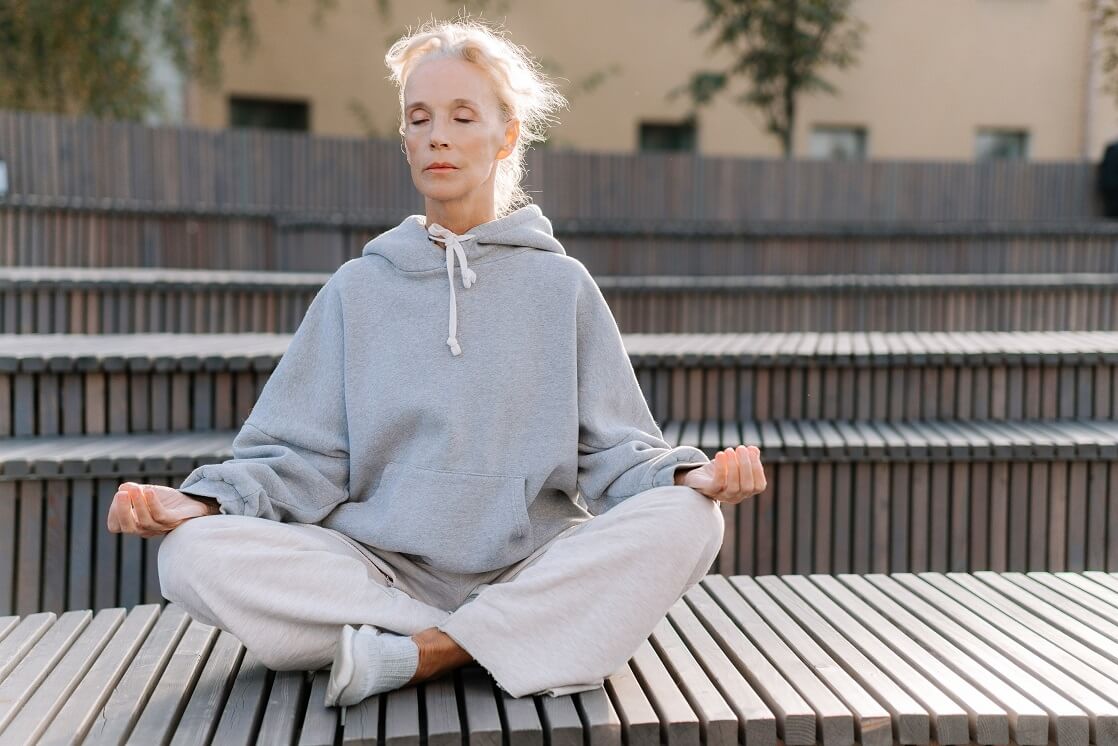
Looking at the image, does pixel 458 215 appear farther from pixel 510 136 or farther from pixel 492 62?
pixel 492 62

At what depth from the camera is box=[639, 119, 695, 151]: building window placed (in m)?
12.7

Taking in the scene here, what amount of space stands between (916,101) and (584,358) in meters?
12.0

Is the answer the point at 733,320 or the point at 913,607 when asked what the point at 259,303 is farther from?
the point at 913,607

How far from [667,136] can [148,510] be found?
11611 mm

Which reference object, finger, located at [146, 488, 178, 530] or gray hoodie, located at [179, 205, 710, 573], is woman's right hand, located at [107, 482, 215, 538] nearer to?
finger, located at [146, 488, 178, 530]

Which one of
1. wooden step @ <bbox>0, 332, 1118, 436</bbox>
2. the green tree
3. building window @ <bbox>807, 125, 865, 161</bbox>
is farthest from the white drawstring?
building window @ <bbox>807, 125, 865, 161</bbox>

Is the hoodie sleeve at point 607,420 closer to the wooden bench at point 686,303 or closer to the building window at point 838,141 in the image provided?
the wooden bench at point 686,303

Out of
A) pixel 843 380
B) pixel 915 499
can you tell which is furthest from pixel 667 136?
pixel 915 499

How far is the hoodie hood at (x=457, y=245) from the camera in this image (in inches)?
82.7

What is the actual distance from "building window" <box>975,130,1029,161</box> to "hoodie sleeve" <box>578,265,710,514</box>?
40.5ft

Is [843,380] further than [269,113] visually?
No

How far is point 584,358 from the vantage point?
2.12 meters

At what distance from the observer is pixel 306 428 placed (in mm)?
2055

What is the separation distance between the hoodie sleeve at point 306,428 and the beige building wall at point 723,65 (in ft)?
32.1
